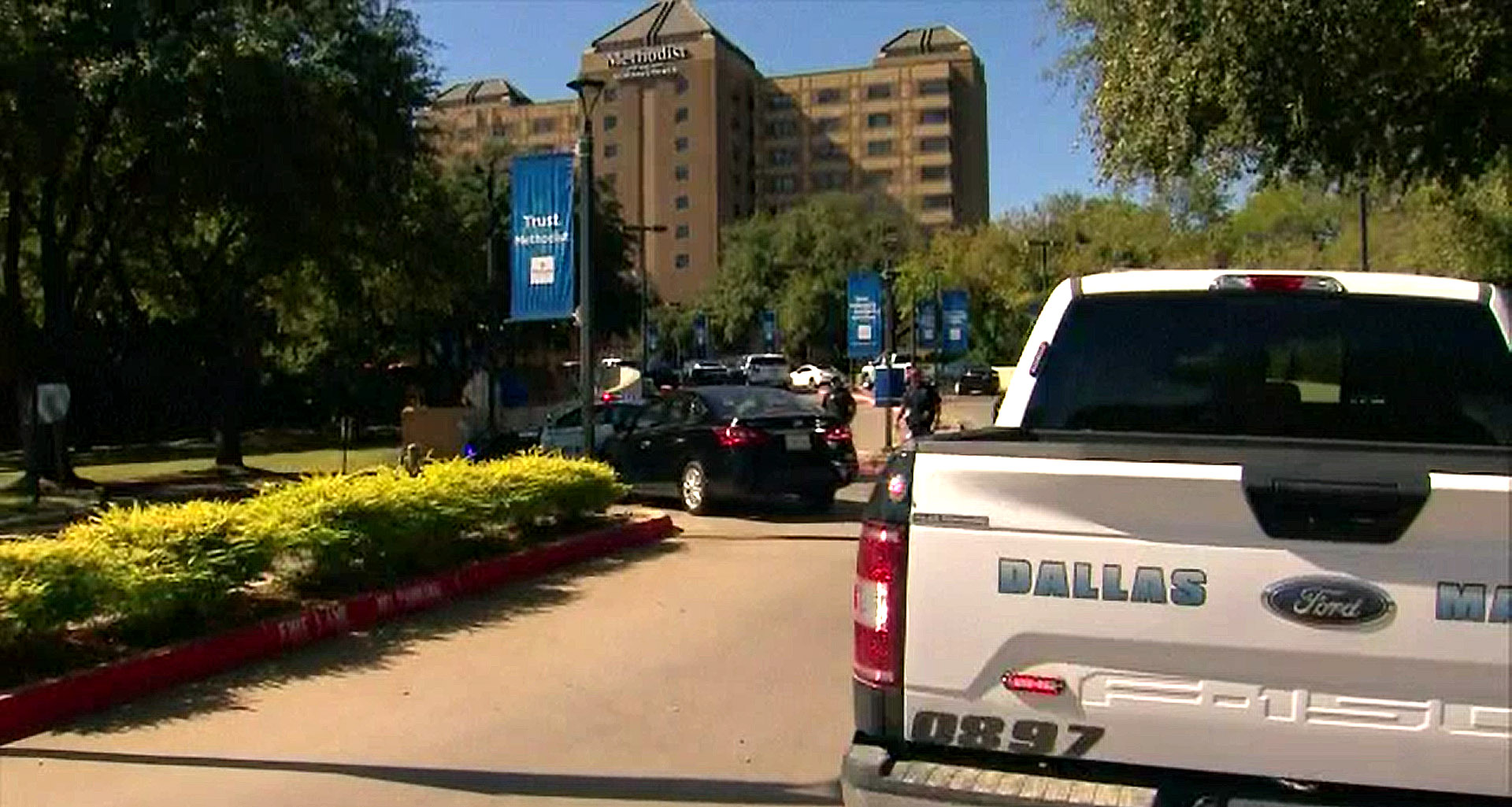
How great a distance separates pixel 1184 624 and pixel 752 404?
43.9 feet

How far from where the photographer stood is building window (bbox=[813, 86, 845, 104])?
144950 mm

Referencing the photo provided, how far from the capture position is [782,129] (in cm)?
14638

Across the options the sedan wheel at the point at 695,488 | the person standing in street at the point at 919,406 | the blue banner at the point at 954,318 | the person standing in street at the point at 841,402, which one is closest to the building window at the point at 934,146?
the blue banner at the point at 954,318

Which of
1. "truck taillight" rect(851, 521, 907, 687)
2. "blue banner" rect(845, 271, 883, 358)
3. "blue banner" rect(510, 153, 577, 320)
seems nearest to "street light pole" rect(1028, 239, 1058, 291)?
"blue banner" rect(845, 271, 883, 358)

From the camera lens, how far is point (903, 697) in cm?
371

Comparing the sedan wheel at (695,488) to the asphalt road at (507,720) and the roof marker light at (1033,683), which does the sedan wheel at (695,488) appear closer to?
the asphalt road at (507,720)

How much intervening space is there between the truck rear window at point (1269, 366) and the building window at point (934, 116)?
453ft

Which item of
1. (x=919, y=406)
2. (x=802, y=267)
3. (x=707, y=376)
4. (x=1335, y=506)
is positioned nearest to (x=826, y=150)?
(x=802, y=267)

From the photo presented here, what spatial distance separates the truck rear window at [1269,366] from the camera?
4.80 m

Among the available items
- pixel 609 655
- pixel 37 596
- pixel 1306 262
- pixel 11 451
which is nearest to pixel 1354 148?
pixel 609 655

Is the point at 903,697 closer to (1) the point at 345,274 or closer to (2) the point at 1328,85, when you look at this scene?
(2) the point at 1328,85

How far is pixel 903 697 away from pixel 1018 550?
497 mm

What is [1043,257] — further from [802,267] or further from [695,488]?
[695,488]

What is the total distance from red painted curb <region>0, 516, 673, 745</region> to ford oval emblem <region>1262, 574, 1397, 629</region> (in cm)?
590
